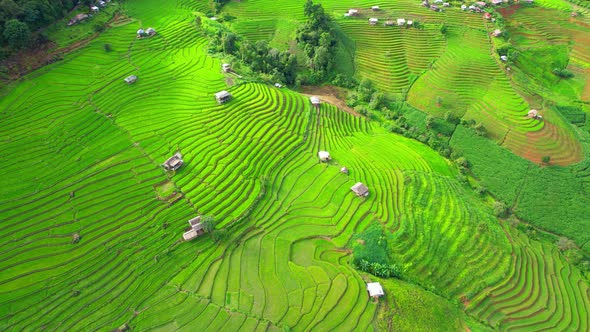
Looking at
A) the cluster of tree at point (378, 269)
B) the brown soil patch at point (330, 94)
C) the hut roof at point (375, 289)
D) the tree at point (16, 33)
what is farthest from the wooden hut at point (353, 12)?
the hut roof at point (375, 289)

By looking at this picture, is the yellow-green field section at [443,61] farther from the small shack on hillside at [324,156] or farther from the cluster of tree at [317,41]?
the small shack on hillside at [324,156]

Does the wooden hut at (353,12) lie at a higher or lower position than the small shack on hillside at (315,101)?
higher

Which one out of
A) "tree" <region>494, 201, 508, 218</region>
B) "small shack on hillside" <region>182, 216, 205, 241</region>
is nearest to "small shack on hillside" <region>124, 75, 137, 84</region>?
"small shack on hillside" <region>182, 216, 205, 241</region>

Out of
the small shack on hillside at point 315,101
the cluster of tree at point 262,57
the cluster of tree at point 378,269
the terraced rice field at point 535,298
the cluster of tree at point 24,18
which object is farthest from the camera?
the cluster of tree at point 262,57

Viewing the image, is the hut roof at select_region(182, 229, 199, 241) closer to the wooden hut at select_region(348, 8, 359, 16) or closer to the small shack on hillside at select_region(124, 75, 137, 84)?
the small shack on hillside at select_region(124, 75, 137, 84)

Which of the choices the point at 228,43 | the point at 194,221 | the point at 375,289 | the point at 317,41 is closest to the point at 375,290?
the point at 375,289

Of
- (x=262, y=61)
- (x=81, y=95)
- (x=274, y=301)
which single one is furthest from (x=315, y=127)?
(x=81, y=95)

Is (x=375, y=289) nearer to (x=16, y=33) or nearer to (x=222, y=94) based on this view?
(x=222, y=94)
